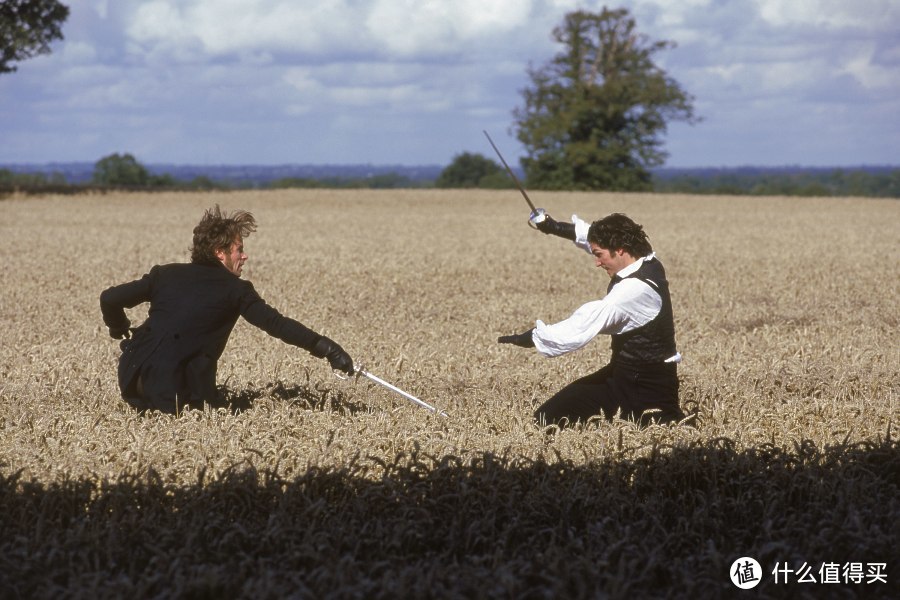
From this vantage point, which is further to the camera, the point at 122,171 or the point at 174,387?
the point at 122,171

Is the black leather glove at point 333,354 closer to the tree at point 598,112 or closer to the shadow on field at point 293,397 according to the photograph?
the shadow on field at point 293,397

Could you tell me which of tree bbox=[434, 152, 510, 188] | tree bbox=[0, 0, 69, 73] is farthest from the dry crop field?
tree bbox=[434, 152, 510, 188]

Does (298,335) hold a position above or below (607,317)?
below

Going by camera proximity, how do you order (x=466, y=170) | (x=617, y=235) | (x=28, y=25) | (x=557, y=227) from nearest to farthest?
1. (x=617, y=235)
2. (x=557, y=227)
3. (x=28, y=25)
4. (x=466, y=170)

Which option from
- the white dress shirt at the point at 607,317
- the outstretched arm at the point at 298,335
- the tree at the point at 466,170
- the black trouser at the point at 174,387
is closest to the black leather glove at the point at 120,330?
the black trouser at the point at 174,387

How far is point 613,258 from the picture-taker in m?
6.98

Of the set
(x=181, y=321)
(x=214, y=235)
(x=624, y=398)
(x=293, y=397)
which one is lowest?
(x=293, y=397)

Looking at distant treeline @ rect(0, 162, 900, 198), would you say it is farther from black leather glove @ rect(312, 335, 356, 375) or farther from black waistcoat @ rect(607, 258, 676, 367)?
black waistcoat @ rect(607, 258, 676, 367)

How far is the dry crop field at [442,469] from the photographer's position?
4824 millimetres

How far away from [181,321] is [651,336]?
2.89 metres

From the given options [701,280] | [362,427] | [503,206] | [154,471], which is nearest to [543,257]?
[701,280]

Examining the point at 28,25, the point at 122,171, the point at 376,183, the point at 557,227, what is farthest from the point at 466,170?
the point at 557,227

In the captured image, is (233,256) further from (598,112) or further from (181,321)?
(598,112)

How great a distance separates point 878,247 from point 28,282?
56.5 ft
